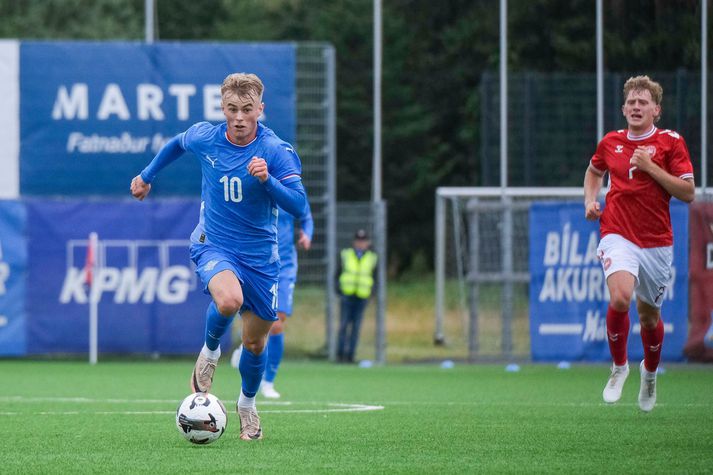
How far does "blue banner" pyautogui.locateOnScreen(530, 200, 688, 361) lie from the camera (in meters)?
18.1

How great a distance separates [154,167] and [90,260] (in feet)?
35.1

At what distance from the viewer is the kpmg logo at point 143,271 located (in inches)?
783

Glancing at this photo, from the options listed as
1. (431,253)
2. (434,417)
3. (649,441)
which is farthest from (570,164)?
(431,253)

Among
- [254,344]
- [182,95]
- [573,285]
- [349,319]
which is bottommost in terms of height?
[349,319]

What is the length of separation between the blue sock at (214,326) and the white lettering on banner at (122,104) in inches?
452

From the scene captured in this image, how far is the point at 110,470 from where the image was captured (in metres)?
7.20

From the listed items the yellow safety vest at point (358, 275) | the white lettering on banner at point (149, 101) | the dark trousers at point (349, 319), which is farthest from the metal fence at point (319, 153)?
the white lettering on banner at point (149, 101)

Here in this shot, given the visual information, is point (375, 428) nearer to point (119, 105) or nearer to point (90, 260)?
point (90, 260)

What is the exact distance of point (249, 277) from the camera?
8.66m

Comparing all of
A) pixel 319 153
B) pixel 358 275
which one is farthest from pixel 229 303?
pixel 319 153

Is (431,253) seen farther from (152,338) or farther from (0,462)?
(0,462)

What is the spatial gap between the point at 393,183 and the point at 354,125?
7.78ft

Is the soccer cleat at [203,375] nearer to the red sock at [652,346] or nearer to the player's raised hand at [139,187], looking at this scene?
the player's raised hand at [139,187]

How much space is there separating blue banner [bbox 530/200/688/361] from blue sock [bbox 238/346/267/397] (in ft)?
32.9
